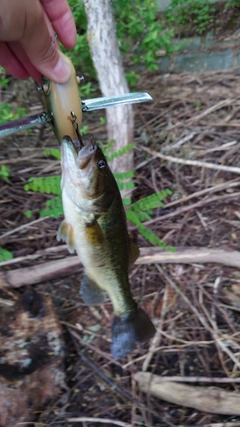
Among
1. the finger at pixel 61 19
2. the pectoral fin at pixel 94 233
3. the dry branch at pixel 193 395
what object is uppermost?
the finger at pixel 61 19

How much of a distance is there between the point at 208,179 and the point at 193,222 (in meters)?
0.57

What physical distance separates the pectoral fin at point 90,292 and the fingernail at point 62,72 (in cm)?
112

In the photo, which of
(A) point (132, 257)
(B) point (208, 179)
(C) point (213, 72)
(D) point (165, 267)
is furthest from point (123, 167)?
(C) point (213, 72)

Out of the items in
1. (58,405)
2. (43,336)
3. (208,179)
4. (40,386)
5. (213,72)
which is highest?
(213,72)

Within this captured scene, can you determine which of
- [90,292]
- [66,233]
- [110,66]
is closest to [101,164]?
[66,233]

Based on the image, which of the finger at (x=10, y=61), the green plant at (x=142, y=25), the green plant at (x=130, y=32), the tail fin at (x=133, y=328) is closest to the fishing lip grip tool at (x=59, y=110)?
the finger at (x=10, y=61)

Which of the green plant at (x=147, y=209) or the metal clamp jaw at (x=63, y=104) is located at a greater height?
the metal clamp jaw at (x=63, y=104)

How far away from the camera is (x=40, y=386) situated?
8.47ft

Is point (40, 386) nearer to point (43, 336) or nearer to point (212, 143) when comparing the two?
point (43, 336)

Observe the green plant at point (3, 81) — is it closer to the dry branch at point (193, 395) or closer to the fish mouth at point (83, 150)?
the fish mouth at point (83, 150)

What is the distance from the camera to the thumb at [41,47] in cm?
147

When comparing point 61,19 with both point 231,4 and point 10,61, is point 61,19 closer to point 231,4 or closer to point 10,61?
point 10,61

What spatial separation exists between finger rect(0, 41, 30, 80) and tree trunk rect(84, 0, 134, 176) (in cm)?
167

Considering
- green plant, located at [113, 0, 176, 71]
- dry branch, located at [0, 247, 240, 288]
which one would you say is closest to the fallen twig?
dry branch, located at [0, 247, 240, 288]
